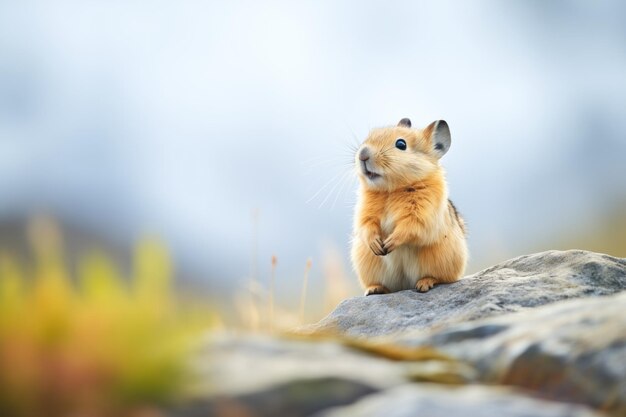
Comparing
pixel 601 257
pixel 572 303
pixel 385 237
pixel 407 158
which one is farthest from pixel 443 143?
pixel 572 303

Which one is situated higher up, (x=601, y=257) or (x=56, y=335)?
(x=56, y=335)

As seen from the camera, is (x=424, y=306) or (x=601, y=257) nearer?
(x=424, y=306)

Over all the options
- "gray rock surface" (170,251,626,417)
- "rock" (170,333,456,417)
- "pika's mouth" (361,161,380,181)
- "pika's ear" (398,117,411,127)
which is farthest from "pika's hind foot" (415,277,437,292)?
"rock" (170,333,456,417)

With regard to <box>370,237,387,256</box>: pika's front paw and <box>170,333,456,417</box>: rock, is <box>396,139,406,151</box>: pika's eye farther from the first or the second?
<box>170,333,456,417</box>: rock

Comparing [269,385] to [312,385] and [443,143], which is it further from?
[443,143]

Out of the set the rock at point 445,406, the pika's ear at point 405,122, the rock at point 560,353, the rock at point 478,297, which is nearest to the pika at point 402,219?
the rock at point 478,297

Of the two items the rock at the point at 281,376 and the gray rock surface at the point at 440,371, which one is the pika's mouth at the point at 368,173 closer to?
the gray rock surface at the point at 440,371
